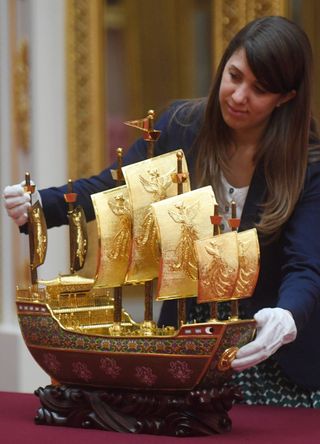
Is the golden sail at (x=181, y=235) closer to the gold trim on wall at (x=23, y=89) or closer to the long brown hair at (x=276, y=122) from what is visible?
the long brown hair at (x=276, y=122)

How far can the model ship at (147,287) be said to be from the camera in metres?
2.43

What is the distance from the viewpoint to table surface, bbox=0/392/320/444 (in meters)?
2.36

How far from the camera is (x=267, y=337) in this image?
234 centimetres

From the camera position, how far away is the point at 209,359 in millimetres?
2406

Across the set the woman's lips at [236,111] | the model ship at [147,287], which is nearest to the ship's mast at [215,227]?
the model ship at [147,287]

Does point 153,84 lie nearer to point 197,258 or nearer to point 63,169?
point 63,169

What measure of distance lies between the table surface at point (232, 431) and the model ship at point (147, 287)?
11cm

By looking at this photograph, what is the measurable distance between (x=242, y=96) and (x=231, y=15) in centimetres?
226

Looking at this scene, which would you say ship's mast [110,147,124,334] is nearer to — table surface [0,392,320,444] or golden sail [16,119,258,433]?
golden sail [16,119,258,433]

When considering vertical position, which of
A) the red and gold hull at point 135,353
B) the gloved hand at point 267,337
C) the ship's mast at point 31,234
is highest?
the ship's mast at point 31,234

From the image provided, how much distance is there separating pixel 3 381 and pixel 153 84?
4.99ft

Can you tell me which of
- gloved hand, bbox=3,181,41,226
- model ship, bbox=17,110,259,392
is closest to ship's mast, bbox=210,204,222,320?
model ship, bbox=17,110,259,392

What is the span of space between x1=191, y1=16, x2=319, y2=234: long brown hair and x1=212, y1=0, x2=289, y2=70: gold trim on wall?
1949mm

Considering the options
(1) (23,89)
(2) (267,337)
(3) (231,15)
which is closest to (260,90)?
(2) (267,337)
